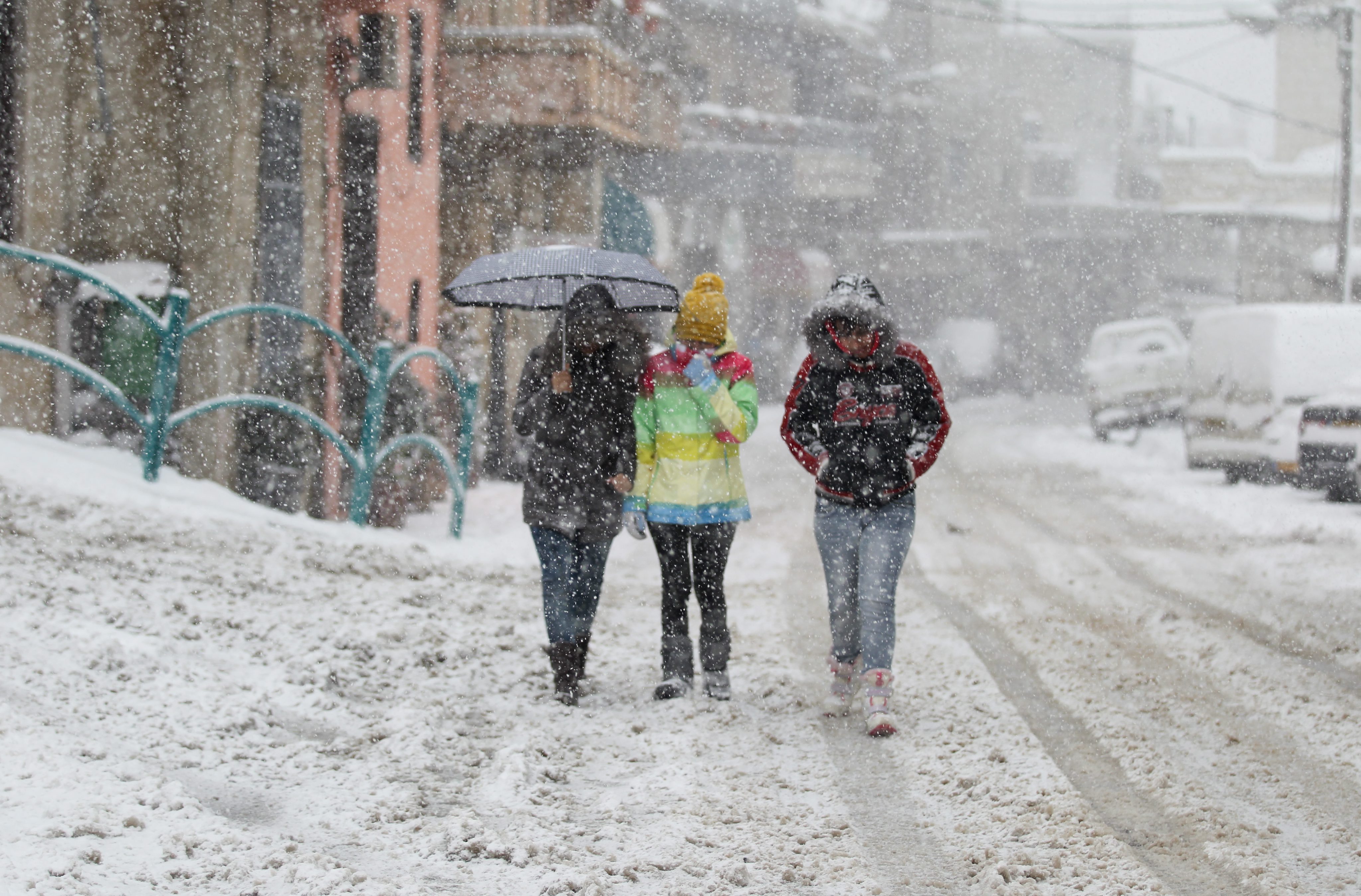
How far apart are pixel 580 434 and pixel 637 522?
0.45 m

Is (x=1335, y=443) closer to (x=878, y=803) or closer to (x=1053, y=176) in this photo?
(x=878, y=803)

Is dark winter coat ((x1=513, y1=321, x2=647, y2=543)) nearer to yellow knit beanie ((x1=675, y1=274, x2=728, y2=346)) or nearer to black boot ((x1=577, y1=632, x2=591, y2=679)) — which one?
yellow knit beanie ((x1=675, y1=274, x2=728, y2=346))

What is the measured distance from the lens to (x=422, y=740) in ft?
15.3

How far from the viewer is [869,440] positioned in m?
4.99

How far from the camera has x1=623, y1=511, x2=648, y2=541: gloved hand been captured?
16.9 feet

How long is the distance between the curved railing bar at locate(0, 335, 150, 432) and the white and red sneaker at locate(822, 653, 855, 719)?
421cm

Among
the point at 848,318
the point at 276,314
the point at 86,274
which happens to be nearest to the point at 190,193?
the point at 276,314

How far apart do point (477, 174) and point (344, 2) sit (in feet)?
17.8

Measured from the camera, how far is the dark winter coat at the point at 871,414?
195 inches

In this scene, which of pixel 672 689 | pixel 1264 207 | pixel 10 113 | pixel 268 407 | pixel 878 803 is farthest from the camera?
pixel 1264 207

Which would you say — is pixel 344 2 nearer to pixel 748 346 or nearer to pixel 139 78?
pixel 139 78

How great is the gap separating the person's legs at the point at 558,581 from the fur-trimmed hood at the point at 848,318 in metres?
1.33

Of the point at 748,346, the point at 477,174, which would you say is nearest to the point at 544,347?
the point at 477,174

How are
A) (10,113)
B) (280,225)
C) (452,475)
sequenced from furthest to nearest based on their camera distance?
(280,225)
(452,475)
(10,113)
